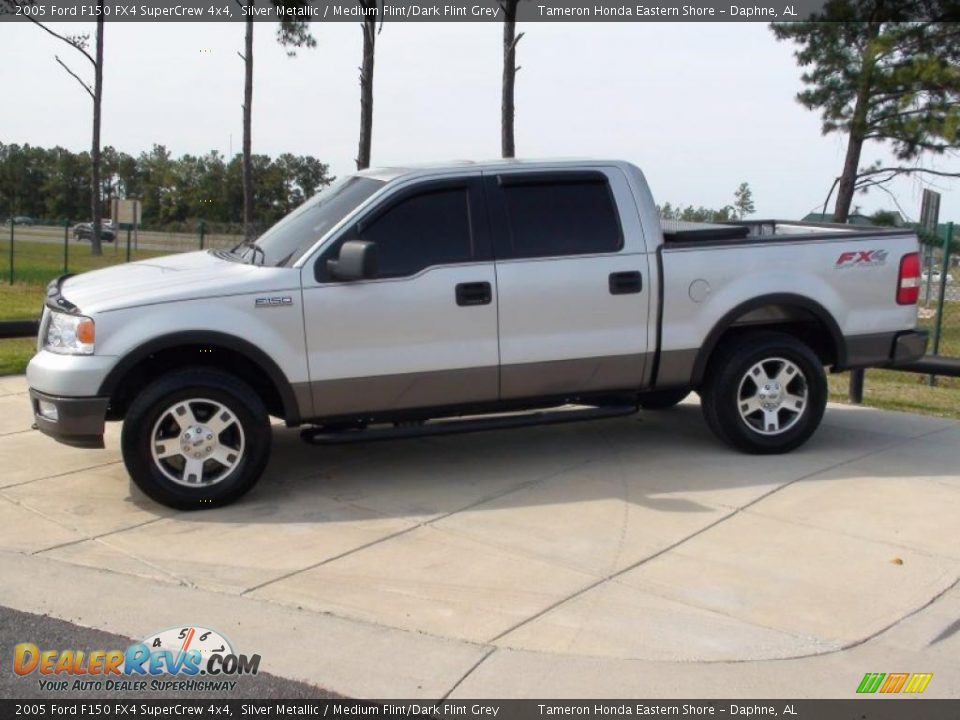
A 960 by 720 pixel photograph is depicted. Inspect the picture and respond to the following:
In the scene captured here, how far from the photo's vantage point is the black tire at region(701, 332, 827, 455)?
23.9 feet

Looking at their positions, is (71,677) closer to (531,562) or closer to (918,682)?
(531,562)

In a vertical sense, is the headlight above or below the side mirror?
below

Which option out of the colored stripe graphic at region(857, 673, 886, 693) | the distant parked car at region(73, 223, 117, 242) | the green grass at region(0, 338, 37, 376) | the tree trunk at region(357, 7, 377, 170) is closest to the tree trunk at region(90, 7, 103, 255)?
the distant parked car at region(73, 223, 117, 242)

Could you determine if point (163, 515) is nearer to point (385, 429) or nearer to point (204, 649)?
point (385, 429)

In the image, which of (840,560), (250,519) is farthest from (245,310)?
(840,560)

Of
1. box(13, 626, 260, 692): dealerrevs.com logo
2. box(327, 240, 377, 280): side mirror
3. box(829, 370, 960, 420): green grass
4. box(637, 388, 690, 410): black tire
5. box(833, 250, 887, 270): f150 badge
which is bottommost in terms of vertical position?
box(13, 626, 260, 692): dealerrevs.com logo

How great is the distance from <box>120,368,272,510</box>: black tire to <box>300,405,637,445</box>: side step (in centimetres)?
37

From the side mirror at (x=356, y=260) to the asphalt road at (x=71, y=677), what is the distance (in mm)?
2474

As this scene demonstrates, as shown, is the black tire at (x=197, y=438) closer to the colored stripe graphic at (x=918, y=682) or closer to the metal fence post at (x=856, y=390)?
the colored stripe graphic at (x=918, y=682)

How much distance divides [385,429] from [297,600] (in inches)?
72.7

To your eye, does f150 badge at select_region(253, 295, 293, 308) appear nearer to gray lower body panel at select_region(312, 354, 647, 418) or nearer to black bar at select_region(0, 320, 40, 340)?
gray lower body panel at select_region(312, 354, 647, 418)

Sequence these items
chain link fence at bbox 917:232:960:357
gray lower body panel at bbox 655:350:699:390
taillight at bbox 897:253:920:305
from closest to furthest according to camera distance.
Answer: gray lower body panel at bbox 655:350:699:390
taillight at bbox 897:253:920:305
chain link fence at bbox 917:232:960:357

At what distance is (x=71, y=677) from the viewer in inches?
167

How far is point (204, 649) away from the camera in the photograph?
14.6 ft
